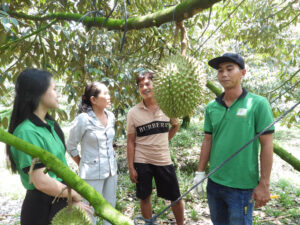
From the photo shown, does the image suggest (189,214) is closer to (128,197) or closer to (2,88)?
(128,197)

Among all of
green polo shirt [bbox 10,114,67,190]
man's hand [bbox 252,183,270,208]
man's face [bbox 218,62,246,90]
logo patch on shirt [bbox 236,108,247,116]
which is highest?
man's face [bbox 218,62,246,90]

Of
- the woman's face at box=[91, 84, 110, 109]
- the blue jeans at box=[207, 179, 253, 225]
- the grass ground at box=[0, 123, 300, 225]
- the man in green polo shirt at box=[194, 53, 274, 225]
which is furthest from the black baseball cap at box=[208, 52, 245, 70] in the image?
the grass ground at box=[0, 123, 300, 225]

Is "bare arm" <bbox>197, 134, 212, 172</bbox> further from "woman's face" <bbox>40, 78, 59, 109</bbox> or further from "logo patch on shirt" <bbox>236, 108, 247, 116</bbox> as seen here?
"woman's face" <bbox>40, 78, 59, 109</bbox>

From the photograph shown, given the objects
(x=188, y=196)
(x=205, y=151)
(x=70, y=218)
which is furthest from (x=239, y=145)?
(x=188, y=196)

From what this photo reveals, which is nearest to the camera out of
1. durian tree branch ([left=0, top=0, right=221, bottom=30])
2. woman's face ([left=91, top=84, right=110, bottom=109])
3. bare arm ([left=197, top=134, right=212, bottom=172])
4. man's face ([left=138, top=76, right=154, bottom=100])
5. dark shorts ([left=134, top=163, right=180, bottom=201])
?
durian tree branch ([left=0, top=0, right=221, bottom=30])

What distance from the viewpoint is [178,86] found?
1086 mm

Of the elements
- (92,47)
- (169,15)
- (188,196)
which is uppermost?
(92,47)

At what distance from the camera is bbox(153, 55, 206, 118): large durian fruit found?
1074mm

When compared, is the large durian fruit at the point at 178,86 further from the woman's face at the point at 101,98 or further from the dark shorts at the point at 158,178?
the dark shorts at the point at 158,178

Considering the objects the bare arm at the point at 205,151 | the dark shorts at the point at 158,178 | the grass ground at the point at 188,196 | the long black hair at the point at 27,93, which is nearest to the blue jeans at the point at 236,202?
the bare arm at the point at 205,151

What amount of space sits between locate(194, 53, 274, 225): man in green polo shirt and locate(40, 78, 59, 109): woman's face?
105 cm

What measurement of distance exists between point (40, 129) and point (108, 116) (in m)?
1.16

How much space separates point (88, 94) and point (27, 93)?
0.96m

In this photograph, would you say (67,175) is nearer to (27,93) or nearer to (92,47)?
(27,93)
